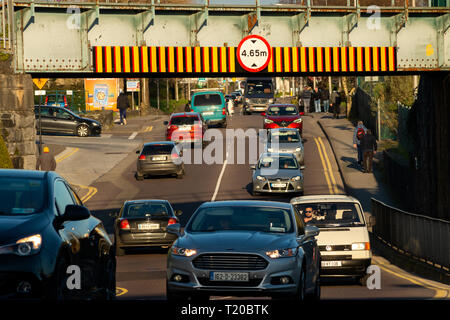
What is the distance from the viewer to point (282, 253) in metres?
11.4

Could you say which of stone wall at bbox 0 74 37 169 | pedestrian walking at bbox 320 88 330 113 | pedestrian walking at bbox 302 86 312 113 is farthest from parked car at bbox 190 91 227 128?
stone wall at bbox 0 74 37 169

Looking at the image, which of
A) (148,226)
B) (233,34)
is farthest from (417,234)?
(233,34)

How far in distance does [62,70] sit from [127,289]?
12.0m

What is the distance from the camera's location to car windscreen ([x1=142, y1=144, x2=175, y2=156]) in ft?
127

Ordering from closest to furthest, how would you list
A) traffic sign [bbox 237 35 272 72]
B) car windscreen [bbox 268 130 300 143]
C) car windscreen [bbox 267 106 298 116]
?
traffic sign [bbox 237 35 272 72] < car windscreen [bbox 268 130 300 143] < car windscreen [bbox 267 106 298 116]

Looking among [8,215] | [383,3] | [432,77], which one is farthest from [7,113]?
[383,3]

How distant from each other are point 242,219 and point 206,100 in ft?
139

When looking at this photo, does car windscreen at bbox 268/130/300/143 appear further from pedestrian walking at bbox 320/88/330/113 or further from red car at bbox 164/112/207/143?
pedestrian walking at bbox 320/88/330/113

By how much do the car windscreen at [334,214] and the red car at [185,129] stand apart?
91.6 ft

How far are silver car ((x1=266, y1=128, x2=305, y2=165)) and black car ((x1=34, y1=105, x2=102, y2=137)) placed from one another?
1422 cm
